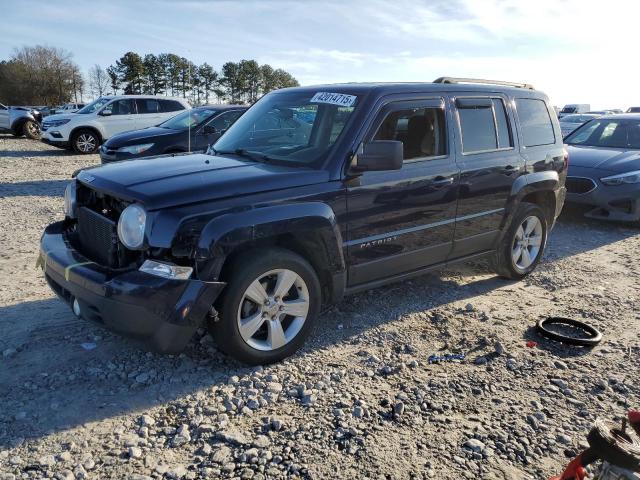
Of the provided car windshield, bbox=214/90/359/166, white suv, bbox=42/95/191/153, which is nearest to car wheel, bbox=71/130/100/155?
white suv, bbox=42/95/191/153

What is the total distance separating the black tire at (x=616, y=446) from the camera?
5.90ft

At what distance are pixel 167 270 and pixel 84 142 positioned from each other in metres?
15.2

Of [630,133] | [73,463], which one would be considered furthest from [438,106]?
[630,133]

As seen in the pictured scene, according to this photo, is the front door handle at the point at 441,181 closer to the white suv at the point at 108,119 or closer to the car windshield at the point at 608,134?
the car windshield at the point at 608,134

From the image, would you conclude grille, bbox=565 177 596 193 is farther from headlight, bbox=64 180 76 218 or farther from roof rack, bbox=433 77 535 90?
headlight, bbox=64 180 76 218

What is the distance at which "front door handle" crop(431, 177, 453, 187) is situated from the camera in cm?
435

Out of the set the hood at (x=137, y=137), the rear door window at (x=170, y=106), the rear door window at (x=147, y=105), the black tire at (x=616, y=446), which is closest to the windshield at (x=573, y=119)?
the rear door window at (x=170, y=106)

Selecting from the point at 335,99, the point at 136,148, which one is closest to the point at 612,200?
the point at 335,99

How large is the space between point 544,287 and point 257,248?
342 centimetres

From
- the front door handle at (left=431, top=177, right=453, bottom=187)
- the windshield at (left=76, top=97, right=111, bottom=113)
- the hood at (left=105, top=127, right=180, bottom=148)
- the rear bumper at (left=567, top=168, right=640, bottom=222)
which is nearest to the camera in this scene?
the front door handle at (left=431, top=177, right=453, bottom=187)

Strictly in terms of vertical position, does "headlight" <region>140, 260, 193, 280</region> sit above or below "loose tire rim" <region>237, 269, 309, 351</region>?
above

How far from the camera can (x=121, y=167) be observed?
3834 millimetres

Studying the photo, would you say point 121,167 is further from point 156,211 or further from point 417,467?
point 417,467

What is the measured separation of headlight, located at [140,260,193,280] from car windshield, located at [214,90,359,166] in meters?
1.24
